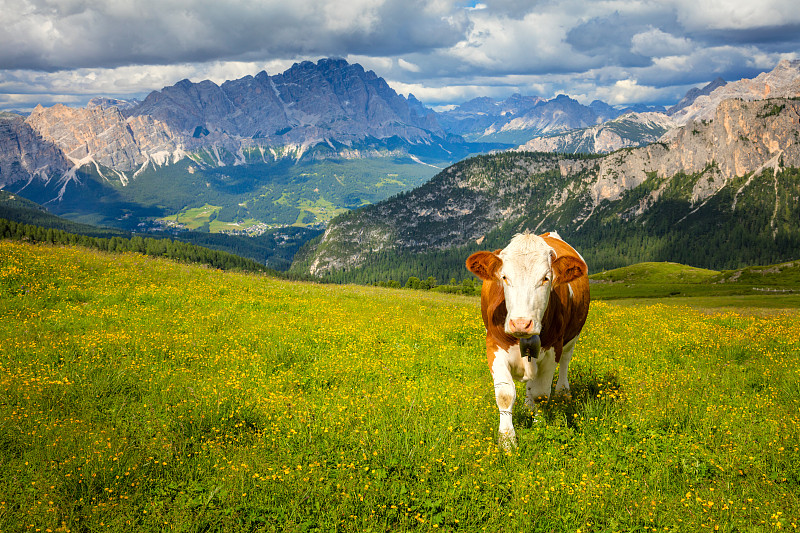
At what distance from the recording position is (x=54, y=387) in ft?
31.1

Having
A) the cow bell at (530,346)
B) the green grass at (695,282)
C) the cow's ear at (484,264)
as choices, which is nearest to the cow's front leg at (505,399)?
the cow bell at (530,346)

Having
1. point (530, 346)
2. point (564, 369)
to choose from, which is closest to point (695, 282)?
point (564, 369)

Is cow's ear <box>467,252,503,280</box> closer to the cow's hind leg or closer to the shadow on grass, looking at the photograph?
the shadow on grass

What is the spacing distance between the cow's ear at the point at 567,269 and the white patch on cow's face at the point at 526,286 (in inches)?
12.7

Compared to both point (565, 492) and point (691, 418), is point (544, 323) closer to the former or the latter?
point (565, 492)

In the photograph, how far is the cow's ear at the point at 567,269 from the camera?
763 centimetres

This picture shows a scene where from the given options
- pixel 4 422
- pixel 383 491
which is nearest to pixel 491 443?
pixel 383 491

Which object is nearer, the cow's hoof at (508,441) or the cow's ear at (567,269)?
the cow's ear at (567,269)

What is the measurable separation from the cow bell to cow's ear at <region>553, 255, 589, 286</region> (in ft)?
3.77

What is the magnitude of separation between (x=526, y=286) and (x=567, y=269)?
1.12 metres

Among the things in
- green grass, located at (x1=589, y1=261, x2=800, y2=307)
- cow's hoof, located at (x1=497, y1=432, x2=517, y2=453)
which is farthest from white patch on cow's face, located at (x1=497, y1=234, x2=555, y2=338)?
green grass, located at (x1=589, y1=261, x2=800, y2=307)

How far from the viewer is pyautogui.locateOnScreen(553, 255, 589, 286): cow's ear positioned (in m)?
7.63

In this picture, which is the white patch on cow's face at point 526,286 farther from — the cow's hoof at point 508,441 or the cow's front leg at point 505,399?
the cow's hoof at point 508,441

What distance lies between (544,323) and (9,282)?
20.1 metres
